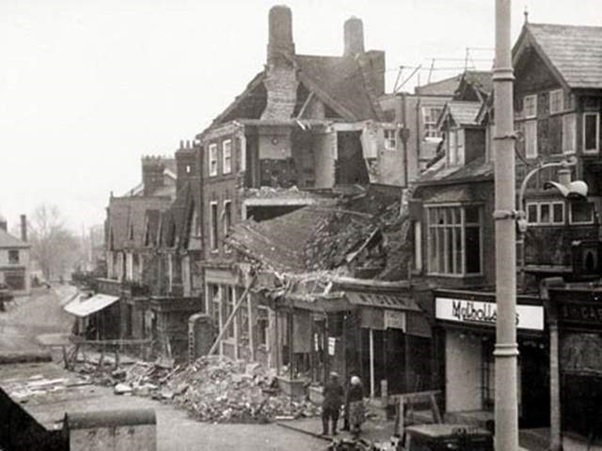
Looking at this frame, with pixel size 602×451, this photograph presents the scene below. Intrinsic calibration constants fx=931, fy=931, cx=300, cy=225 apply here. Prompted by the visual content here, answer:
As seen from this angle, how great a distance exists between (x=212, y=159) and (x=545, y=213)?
17.8 meters

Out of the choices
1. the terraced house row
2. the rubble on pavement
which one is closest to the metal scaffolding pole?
the terraced house row

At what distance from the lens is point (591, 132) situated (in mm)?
16828

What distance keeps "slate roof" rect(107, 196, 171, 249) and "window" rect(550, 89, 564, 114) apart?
28395mm

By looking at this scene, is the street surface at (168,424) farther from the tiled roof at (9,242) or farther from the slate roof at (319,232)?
the tiled roof at (9,242)

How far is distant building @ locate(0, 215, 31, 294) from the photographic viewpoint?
62.2 metres

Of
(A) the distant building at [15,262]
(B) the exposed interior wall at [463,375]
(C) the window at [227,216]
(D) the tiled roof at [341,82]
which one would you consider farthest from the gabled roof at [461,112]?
(A) the distant building at [15,262]

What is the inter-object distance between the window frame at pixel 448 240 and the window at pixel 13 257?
47.9m

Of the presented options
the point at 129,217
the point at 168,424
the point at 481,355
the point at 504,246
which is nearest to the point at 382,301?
the point at 481,355

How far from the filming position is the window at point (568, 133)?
1691cm

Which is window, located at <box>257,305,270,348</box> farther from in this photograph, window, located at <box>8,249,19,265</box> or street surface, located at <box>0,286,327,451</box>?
window, located at <box>8,249,19,265</box>

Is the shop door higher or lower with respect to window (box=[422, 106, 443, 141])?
lower

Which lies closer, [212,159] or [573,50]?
[573,50]

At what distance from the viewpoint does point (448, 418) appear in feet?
62.7

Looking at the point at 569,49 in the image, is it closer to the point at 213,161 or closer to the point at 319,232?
the point at 319,232
